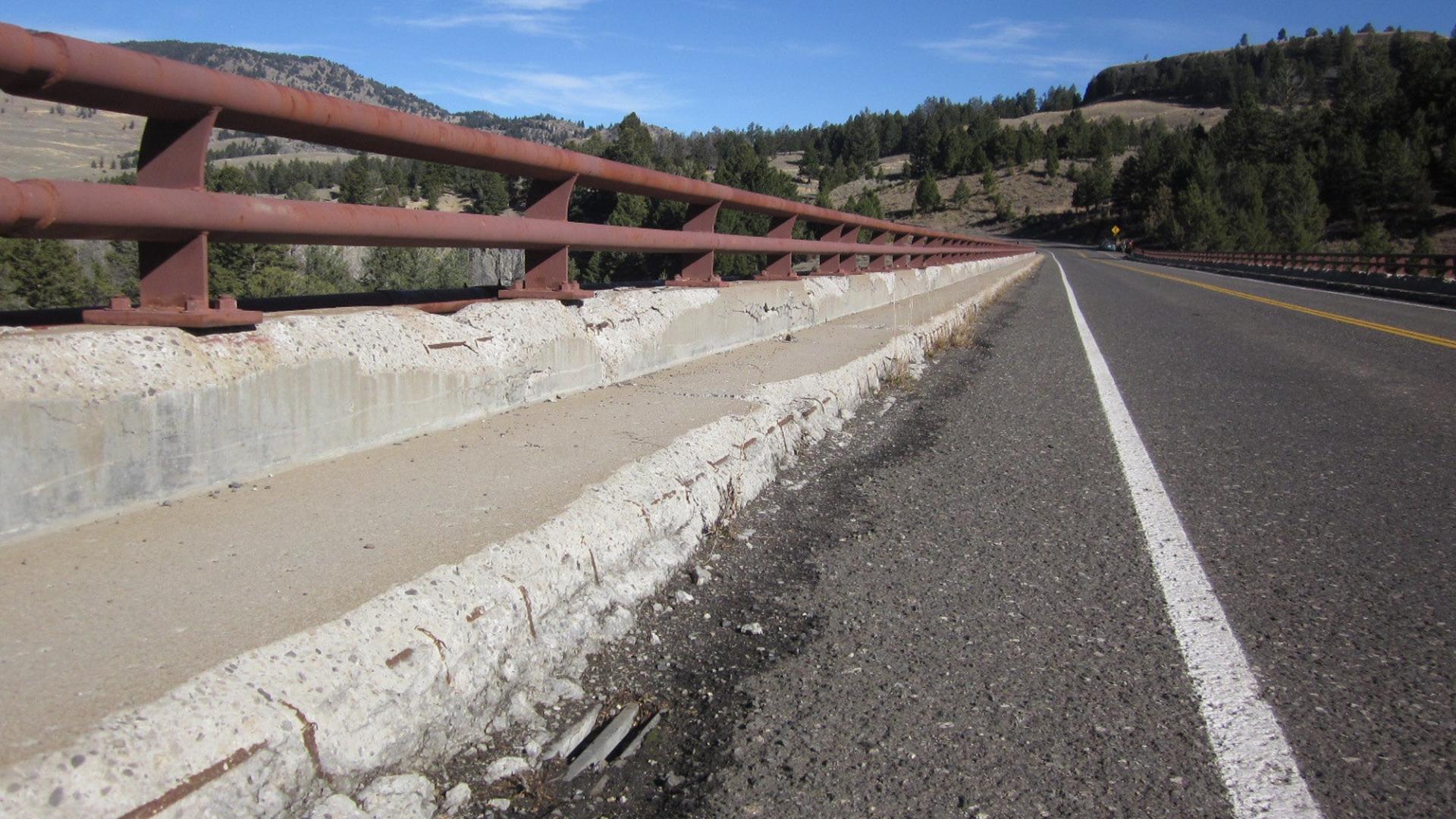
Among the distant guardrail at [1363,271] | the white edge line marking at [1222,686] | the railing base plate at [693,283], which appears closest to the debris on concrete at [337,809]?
the white edge line marking at [1222,686]

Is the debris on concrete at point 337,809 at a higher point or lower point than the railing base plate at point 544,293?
lower

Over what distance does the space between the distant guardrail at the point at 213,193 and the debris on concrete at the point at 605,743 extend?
163cm

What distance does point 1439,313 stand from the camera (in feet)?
59.2

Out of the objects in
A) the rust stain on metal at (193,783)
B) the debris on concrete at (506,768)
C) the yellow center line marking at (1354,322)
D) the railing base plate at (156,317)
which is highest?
the railing base plate at (156,317)

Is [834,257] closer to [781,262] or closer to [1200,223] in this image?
[781,262]

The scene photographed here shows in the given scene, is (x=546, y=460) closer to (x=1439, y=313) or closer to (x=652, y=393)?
(x=652, y=393)

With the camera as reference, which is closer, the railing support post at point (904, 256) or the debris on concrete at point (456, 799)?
the debris on concrete at point (456, 799)

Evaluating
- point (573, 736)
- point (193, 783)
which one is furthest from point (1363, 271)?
point (193, 783)

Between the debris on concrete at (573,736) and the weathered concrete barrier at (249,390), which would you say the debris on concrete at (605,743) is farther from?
the weathered concrete barrier at (249,390)

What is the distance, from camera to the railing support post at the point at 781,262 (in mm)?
8094

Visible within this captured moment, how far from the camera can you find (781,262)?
825 cm

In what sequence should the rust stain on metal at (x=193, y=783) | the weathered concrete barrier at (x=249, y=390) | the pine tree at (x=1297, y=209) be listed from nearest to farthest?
1. the rust stain on metal at (x=193, y=783)
2. the weathered concrete barrier at (x=249, y=390)
3. the pine tree at (x=1297, y=209)

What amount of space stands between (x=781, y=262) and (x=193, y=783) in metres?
6.97

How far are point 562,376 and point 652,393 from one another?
49cm
